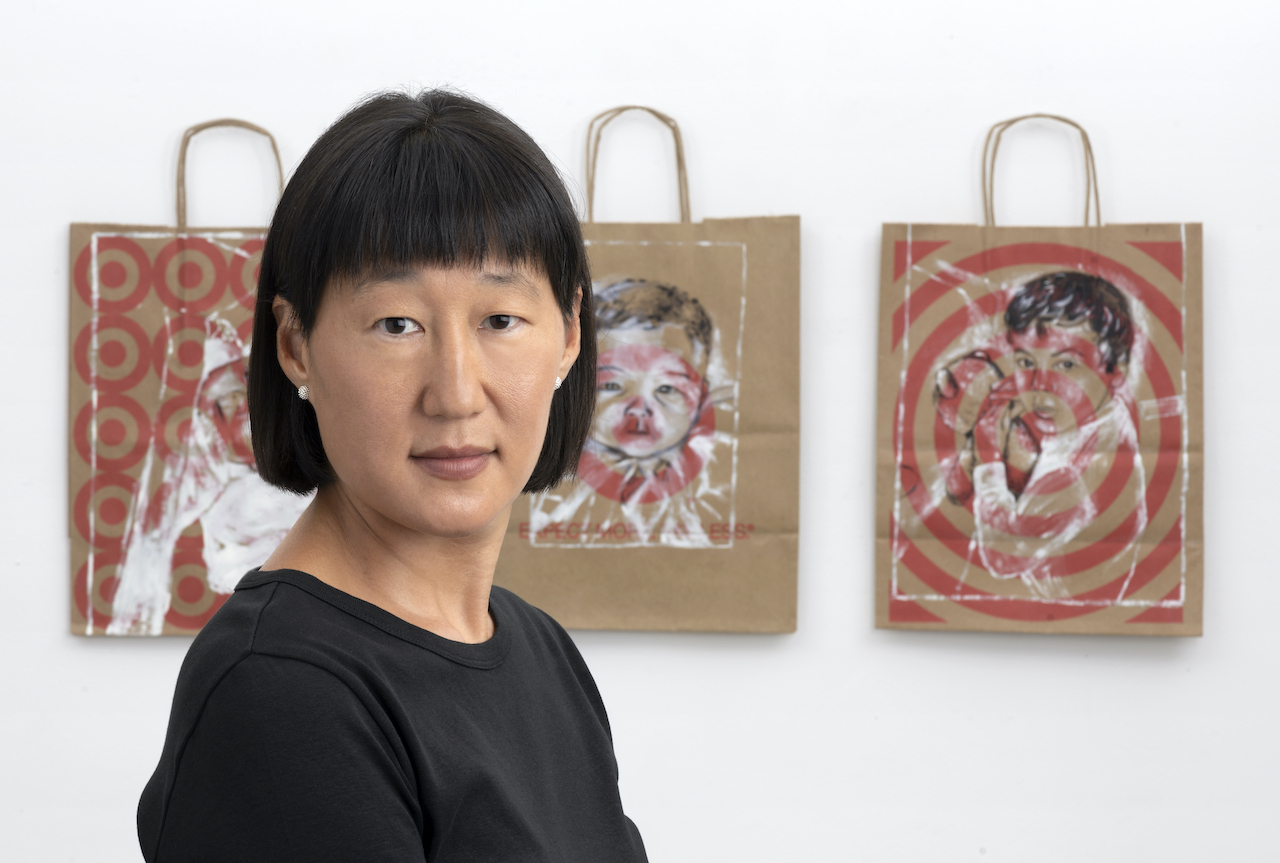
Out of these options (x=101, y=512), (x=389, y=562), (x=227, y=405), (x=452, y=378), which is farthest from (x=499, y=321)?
(x=101, y=512)

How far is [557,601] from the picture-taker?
4.38 feet

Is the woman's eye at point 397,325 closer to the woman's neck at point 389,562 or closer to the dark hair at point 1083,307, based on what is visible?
the woman's neck at point 389,562

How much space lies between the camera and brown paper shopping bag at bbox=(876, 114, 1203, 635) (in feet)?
4.30

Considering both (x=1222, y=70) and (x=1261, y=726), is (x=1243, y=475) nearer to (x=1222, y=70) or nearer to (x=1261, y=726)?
(x=1261, y=726)

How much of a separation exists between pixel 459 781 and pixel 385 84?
107cm

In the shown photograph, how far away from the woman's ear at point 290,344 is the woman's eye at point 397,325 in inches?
2.3

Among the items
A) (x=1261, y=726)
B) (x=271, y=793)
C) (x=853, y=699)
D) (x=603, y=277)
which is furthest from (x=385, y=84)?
(x=1261, y=726)

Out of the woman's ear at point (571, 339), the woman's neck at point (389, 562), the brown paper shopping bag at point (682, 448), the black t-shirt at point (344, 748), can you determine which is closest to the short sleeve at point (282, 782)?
the black t-shirt at point (344, 748)

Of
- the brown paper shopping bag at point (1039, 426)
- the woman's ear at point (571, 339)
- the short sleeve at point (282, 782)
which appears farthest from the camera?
the brown paper shopping bag at point (1039, 426)

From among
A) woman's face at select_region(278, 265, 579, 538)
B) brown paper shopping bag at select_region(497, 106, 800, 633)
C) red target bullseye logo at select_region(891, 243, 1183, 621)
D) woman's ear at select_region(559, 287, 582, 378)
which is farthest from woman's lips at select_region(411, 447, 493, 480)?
red target bullseye logo at select_region(891, 243, 1183, 621)

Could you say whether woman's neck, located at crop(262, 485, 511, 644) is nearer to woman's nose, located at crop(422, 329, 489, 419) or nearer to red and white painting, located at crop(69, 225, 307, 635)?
woman's nose, located at crop(422, 329, 489, 419)

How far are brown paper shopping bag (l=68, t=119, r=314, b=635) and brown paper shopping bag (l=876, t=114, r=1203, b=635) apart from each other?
0.83 metres

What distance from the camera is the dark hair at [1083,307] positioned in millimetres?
1320

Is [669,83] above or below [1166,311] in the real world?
above
